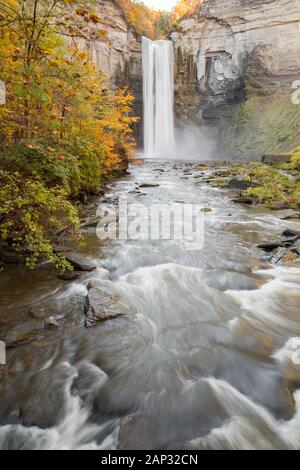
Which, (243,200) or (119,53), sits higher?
(119,53)

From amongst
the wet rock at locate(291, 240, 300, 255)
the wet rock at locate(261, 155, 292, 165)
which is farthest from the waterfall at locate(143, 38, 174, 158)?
the wet rock at locate(291, 240, 300, 255)

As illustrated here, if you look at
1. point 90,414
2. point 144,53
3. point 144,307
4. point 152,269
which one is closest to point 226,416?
point 90,414

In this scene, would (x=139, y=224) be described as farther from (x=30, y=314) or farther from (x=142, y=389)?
(x=142, y=389)

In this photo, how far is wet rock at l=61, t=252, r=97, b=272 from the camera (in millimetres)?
4812

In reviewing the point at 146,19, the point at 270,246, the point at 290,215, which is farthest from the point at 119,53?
the point at 270,246

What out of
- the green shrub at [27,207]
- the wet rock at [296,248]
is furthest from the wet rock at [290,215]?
the green shrub at [27,207]

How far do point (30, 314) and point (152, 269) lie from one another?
7.12 feet

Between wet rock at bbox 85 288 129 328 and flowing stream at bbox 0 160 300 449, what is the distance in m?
0.10

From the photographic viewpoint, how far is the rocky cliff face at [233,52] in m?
26.3

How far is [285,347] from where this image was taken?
3.23 m

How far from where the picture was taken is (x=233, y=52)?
28234 mm

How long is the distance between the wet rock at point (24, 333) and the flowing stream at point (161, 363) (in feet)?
0.32

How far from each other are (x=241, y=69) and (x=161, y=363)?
31.6m

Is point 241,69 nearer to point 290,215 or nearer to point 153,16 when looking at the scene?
point 153,16
